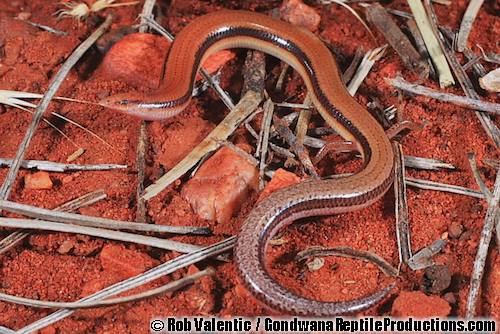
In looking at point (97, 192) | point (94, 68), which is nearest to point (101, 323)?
point (97, 192)

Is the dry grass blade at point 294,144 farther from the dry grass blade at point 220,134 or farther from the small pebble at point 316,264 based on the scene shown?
the small pebble at point 316,264

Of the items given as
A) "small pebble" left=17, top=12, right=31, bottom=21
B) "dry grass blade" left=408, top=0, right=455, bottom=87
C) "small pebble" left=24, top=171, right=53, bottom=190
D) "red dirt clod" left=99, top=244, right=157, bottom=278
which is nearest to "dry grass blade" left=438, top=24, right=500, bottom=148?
"dry grass blade" left=408, top=0, right=455, bottom=87

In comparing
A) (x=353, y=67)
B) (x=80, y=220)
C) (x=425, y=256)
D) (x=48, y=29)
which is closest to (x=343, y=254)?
(x=425, y=256)

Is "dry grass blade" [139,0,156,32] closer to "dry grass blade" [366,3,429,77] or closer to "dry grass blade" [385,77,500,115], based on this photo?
"dry grass blade" [366,3,429,77]

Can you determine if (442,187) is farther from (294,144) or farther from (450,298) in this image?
(294,144)

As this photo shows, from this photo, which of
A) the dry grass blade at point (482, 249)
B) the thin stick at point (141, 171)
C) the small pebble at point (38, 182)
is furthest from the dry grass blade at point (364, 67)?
the small pebble at point (38, 182)

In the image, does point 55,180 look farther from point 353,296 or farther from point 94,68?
point 353,296
